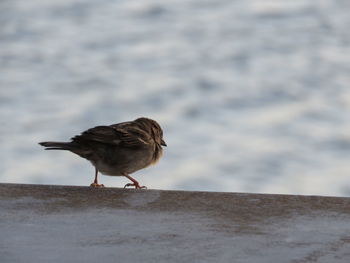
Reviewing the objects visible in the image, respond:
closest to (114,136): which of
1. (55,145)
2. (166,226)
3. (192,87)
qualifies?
(55,145)

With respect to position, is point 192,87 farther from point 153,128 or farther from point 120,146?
point 120,146

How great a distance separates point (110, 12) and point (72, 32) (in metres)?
1.34

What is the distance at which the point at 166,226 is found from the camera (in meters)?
3.93

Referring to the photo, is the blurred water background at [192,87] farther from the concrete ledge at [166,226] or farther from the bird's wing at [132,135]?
the concrete ledge at [166,226]

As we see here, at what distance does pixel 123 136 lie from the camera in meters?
5.76

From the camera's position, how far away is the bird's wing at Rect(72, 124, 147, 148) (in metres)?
5.61

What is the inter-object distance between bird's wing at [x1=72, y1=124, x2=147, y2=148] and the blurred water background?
115 inches

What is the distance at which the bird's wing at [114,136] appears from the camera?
221 inches

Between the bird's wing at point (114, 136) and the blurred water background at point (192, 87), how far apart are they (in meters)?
2.93

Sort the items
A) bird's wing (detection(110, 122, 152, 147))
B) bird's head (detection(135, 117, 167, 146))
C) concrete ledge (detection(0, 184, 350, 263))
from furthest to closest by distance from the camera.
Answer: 1. bird's head (detection(135, 117, 167, 146))
2. bird's wing (detection(110, 122, 152, 147))
3. concrete ledge (detection(0, 184, 350, 263))

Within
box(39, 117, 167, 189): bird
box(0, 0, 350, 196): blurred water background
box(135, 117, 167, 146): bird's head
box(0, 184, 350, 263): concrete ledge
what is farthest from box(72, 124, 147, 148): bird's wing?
box(0, 0, 350, 196): blurred water background

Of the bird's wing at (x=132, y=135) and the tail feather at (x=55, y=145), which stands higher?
the bird's wing at (x=132, y=135)

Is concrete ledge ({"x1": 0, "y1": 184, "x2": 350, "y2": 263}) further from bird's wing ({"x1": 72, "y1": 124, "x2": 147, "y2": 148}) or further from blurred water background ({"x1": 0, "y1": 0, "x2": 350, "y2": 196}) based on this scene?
blurred water background ({"x1": 0, "y1": 0, "x2": 350, "y2": 196})

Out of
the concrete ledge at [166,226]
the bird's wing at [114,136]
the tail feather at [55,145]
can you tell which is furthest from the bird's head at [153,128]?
the concrete ledge at [166,226]
